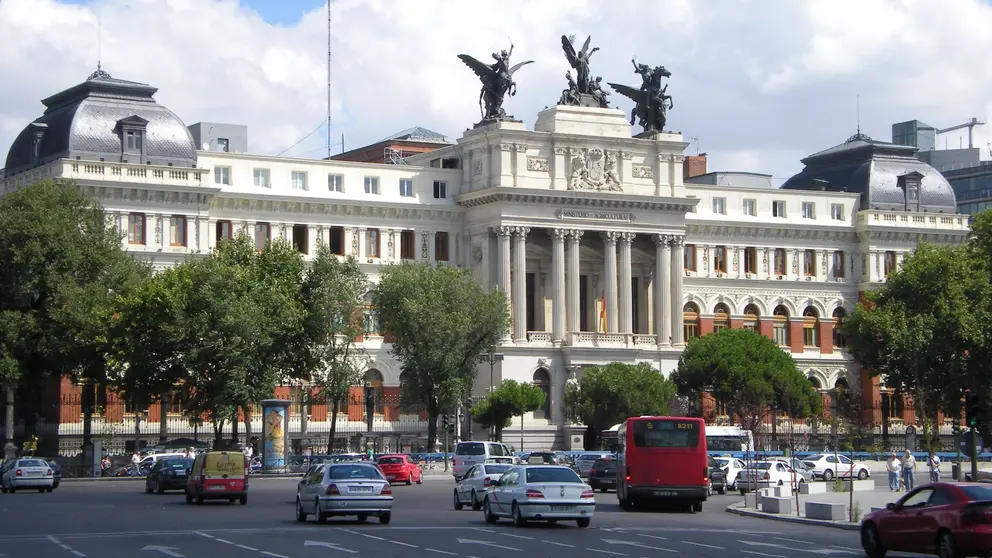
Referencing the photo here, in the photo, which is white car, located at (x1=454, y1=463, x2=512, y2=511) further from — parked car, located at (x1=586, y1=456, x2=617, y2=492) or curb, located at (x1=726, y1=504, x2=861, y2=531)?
parked car, located at (x1=586, y1=456, x2=617, y2=492)

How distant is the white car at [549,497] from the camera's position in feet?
152

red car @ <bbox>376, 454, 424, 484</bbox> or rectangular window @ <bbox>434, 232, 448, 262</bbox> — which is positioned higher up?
rectangular window @ <bbox>434, 232, 448, 262</bbox>

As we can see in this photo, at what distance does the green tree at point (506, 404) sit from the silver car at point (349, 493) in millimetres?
55137

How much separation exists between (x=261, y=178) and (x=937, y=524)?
78143mm

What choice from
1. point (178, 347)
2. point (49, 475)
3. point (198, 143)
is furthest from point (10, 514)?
Answer: point (198, 143)

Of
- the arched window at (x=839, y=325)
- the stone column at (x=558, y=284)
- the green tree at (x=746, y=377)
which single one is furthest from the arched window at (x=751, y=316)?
the stone column at (x=558, y=284)

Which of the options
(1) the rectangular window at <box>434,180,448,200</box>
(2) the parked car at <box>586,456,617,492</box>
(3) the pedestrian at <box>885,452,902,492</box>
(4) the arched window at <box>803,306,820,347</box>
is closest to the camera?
(3) the pedestrian at <box>885,452,902,492</box>

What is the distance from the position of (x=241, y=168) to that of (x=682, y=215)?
2950 cm

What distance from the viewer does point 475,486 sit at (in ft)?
186

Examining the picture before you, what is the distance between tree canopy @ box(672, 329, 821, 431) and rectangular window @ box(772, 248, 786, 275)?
47.1ft

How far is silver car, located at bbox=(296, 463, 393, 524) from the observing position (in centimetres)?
4678

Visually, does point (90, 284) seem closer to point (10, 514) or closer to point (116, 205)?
point (116, 205)

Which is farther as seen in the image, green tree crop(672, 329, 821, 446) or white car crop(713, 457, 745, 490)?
green tree crop(672, 329, 821, 446)

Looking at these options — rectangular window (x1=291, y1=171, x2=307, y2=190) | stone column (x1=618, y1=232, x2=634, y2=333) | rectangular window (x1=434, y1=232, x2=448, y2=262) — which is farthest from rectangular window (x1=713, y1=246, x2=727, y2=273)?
rectangular window (x1=291, y1=171, x2=307, y2=190)
